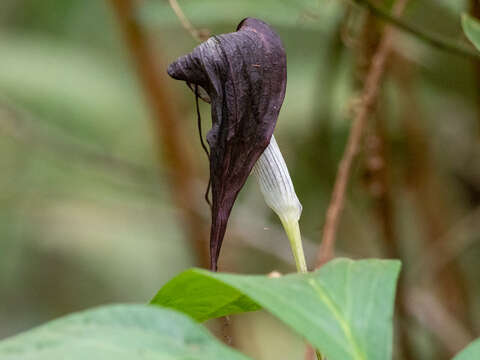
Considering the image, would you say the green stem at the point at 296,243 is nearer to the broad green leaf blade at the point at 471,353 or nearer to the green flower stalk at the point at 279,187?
the green flower stalk at the point at 279,187

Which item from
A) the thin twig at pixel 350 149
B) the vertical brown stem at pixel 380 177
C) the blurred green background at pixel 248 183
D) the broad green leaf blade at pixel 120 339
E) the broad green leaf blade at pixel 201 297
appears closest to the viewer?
the broad green leaf blade at pixel 120 339

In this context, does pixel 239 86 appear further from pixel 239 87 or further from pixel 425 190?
pixel 425 190

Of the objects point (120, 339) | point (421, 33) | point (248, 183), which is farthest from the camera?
point (248, 183)

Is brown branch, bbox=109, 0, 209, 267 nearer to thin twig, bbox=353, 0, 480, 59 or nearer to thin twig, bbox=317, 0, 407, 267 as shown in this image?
thin twig, bbox=317, 0, 407, 267

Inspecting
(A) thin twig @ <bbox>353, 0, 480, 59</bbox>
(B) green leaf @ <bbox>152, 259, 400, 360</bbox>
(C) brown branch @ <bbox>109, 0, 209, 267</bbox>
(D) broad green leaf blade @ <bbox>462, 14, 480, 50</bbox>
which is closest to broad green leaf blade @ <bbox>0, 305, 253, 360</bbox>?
(B) green leaf @ <bbox>152, 259, 400, 360</bbox>

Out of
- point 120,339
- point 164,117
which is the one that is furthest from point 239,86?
point 164,117

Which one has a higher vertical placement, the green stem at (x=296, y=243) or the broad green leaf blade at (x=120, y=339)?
the broad green leaf blade at (x=120, y=339)

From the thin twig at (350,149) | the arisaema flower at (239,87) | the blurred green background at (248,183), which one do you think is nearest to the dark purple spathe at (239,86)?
the arisaema flower at (239,87)
